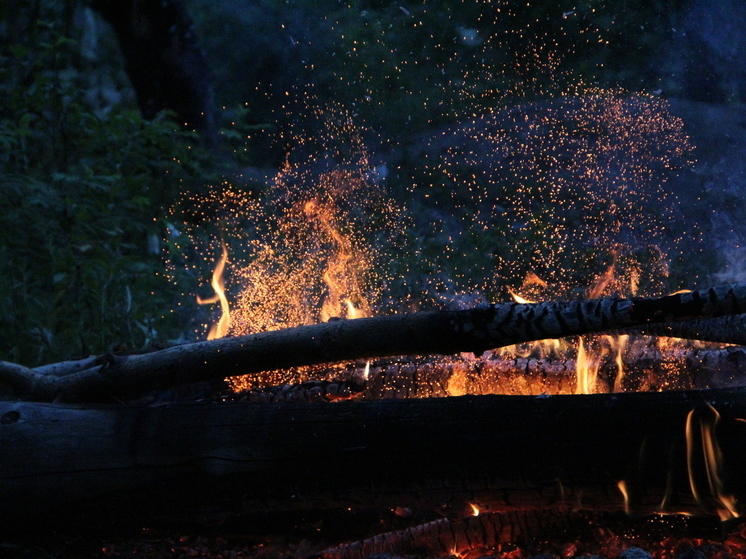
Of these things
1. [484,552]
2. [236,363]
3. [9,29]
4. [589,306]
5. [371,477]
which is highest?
[9,29]

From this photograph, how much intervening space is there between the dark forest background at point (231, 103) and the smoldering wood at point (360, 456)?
192cm

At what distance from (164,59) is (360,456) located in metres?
4.82

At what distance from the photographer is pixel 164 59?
562cm

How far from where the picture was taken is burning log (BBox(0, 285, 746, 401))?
4.58ft

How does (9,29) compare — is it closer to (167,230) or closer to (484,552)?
(167,230)

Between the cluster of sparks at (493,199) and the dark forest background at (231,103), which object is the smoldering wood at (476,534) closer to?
the dark forest background at (231,103)

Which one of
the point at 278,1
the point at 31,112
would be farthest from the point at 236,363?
the point at 278,1

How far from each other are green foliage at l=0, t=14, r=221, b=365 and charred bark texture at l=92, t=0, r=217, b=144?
1.58 feet

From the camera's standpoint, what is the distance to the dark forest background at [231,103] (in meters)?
3.85

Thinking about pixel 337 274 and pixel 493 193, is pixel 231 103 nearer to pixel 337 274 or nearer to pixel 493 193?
pixel 493 193

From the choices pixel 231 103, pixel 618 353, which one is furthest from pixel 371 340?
pixel 231 103

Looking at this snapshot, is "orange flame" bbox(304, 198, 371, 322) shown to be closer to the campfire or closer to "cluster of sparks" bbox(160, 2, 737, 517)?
"cluster of sparks" bbox(160, 2, 737, 517)

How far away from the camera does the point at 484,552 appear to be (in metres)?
1.73

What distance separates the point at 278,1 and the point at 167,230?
2.69 meters
